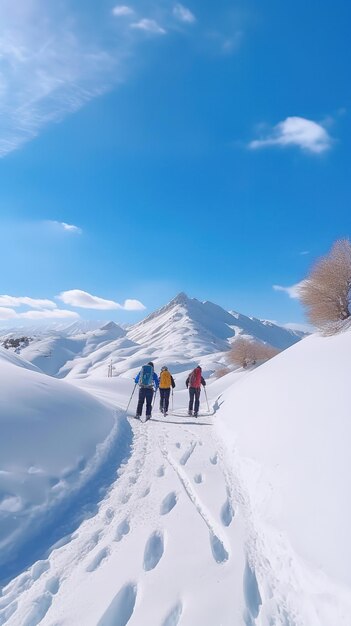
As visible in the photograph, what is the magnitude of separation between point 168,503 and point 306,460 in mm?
1911

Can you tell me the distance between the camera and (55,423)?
7070mm

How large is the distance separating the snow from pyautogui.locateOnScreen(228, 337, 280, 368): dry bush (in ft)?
84.1

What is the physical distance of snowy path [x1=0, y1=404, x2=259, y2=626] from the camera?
2822 mm

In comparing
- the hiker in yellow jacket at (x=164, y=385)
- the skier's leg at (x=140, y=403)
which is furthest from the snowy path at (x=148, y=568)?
the hiker in yellow jacket at (x=164, y=385)

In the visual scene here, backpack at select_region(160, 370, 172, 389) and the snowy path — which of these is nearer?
the snowy path

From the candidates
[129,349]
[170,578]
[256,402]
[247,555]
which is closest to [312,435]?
[247,555]

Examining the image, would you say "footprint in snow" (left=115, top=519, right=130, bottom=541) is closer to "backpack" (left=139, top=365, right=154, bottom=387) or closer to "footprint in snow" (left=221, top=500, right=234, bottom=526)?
"footprint in snow" (left=221, top=500, right=234, bottom=526)

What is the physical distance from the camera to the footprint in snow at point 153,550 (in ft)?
11.4

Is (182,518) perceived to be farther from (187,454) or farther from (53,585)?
(187,454)

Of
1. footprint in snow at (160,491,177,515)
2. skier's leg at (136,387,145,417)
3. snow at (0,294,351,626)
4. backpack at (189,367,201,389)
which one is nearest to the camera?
snow at (0,294,351,626)

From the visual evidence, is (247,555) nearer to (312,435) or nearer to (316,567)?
(316,567)

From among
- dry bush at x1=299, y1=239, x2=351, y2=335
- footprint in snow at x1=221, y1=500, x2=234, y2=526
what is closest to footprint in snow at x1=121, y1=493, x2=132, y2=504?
footprint in snow at x1=221, y1=500, x2=234, y2=526

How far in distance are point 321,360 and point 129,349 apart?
15481 centimetres

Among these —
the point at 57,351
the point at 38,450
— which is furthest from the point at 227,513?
the point at 57,351
